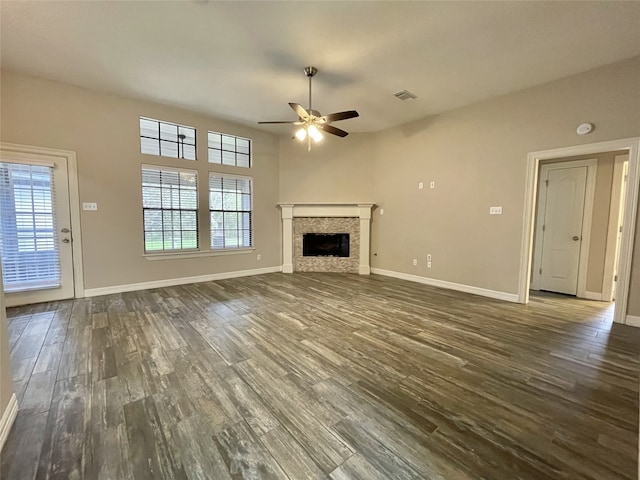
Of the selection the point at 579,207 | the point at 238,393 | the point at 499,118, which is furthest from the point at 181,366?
the point at 579,207

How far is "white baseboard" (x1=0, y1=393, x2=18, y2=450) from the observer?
4.91 ft

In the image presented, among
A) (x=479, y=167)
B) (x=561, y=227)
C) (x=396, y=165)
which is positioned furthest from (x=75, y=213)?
(x=561, y=227)

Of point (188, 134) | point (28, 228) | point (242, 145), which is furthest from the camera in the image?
point (242, 145)

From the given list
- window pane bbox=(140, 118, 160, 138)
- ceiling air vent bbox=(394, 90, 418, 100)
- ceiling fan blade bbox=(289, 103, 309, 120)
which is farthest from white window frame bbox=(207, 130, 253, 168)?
ceiling air vent bbox=(394, 90, 418, 100)

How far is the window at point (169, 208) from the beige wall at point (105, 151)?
13cm

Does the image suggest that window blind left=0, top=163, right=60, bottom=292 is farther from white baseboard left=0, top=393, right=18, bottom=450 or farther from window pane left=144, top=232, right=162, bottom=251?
white baseboard left=0, top=393, right=18, bottom=450

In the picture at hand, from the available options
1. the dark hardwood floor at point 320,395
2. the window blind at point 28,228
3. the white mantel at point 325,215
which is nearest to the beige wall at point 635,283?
the dark hardwood floor at point 320,395

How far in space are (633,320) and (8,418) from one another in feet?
19.0

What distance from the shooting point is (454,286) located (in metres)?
4.88

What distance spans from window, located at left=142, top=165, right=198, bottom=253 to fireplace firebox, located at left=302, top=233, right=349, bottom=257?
238cm

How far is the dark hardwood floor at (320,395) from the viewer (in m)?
1.41

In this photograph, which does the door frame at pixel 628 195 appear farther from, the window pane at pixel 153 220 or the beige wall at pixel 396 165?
the window pane at pixel 153 220

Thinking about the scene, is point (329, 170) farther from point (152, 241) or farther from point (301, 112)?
point (152, 241)

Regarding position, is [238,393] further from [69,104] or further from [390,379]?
[69,104]
